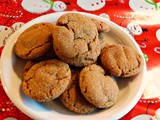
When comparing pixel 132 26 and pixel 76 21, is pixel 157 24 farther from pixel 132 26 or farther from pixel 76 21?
pixel 76 21

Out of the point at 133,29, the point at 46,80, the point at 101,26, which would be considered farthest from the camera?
the point at 133,29

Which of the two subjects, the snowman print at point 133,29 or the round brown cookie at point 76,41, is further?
the snowman print at point 133,29

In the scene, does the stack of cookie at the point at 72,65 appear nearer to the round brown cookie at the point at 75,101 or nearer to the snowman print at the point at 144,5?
the round brown cookie at the point at 75,101

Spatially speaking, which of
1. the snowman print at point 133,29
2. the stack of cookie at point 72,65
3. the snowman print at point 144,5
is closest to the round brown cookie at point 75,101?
the stack of cookie at point 72,65

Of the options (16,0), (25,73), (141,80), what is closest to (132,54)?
(141,80)

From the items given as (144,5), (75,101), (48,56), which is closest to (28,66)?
(48,56)

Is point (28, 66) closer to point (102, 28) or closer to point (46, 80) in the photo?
point (46, 80)

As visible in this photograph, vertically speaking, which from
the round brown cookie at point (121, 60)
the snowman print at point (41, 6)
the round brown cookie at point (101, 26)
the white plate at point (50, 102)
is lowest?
the white plate at point (50, 102)
